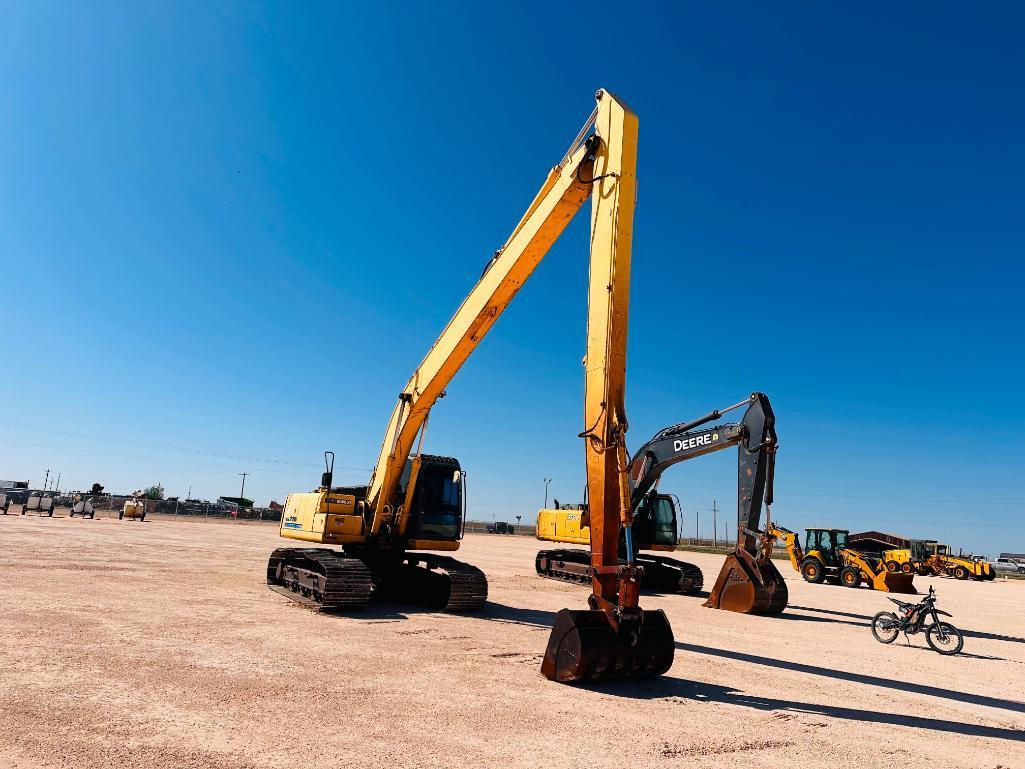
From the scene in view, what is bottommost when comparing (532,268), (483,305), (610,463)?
(610,463)

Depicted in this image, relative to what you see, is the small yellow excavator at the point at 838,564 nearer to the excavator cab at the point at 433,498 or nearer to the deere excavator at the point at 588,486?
the excavator cab at the point at 433,498

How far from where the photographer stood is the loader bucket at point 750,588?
14086mm

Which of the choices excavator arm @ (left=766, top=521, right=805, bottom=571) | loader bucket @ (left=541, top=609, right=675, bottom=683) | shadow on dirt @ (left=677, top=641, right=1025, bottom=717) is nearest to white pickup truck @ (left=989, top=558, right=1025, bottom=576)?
excavator arm @ (left=766, top=521, right=805, bottom=571)

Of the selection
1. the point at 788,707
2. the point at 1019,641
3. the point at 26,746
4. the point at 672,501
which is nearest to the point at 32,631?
the point at 26,746

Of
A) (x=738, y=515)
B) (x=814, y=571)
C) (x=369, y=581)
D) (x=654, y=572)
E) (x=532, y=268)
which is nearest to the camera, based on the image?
(x=532, y=268)

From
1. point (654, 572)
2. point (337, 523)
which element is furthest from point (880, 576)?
point (337, 523)

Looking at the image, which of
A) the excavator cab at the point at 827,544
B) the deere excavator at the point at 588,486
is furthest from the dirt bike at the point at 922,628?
the excavator cab at the point at 827,544

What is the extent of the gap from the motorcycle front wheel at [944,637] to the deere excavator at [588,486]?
622 centimetres

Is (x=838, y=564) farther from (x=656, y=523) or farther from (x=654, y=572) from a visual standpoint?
(x=656, y=523)

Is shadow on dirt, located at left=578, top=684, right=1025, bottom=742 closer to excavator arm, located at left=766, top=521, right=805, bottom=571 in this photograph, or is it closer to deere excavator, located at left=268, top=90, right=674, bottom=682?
deere excavator, located at left=268, top=90, right=674, bottom=682

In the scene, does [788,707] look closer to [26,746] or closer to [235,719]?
[235,719]

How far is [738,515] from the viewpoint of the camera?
14617 mm

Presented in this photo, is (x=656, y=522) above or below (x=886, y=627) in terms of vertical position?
above

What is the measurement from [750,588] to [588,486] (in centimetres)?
865
